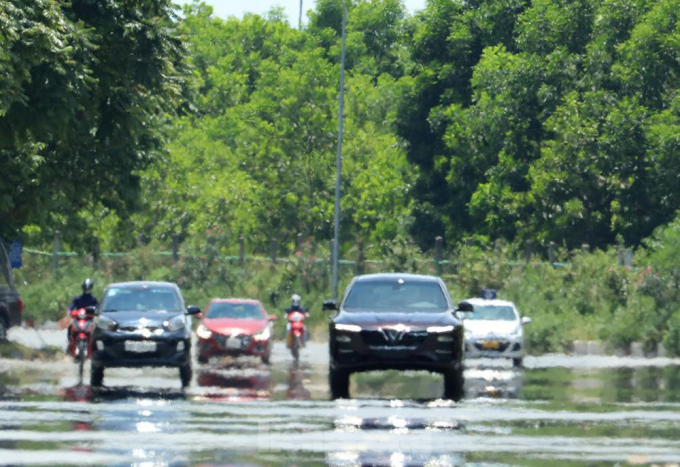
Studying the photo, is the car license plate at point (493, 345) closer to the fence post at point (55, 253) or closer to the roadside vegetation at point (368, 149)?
the roadside vegetation at point (368, 149)

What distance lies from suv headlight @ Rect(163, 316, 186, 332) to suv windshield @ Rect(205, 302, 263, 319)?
28.8 ft

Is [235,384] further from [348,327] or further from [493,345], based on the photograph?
[493,345]

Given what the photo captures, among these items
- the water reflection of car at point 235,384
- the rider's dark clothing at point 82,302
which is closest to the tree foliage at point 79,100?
the rider's dark clothing at point 82,302

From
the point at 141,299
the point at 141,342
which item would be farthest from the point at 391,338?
the point at 141,299

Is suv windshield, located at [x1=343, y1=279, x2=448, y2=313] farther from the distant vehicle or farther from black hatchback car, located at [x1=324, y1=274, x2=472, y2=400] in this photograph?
the distant vehicle

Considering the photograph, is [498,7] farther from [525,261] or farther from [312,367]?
[312,367]

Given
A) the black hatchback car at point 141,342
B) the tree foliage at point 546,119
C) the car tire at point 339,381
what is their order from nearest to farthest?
the car tire at point 339,381 < the black hatchback car at point 141,342 < the tree foliage at point 546,119

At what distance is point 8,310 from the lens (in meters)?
38.1

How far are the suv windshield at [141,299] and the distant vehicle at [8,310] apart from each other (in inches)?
396

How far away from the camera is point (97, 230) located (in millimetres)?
70688

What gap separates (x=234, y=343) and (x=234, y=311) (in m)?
2.53

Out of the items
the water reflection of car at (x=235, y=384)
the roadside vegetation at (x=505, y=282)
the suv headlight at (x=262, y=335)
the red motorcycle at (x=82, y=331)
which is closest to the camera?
the water reflection of car at (x=235, y=384)

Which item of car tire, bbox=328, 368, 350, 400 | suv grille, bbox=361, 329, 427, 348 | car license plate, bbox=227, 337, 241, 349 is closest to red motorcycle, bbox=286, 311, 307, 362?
car license plate, bbox=227, 337, 241, 349

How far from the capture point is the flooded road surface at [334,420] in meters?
15.2
